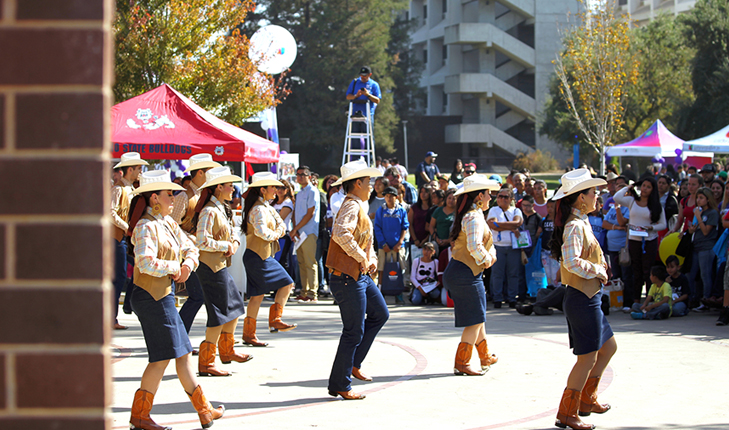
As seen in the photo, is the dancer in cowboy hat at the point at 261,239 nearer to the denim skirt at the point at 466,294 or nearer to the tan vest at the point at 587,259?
the denim skirt at the point at 466,294

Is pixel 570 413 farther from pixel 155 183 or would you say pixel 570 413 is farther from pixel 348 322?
pixel 155 183

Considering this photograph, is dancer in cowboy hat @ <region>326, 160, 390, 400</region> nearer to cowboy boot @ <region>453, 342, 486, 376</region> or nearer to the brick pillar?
cowboy boot @ <region>453, 342, 486, 376</region>

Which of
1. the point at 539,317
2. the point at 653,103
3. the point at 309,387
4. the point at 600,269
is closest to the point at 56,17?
the point at 600,269

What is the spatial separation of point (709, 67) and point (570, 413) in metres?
36.6

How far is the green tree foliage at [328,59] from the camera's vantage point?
48.9m

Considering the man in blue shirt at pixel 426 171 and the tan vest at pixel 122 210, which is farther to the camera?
the man in blue shirt at pixel 426 171

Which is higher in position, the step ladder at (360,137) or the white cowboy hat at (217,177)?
the step ladder at (360,137)

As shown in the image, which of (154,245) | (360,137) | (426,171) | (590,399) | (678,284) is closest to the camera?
(154,245)

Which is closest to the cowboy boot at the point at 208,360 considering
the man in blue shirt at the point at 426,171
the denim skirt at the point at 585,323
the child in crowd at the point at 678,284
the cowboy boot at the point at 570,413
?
the cowboy boot at the point at 570,413

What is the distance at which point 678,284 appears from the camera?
10.7 m

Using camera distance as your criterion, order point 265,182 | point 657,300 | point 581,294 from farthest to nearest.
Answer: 1. point 657,300
2. point 265,182
3. point 581,294

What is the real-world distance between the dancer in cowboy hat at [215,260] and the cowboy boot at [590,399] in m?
3.23

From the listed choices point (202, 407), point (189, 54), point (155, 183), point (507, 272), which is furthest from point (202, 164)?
point (189, 54)

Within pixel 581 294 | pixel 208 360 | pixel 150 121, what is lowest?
pixel 208 360
